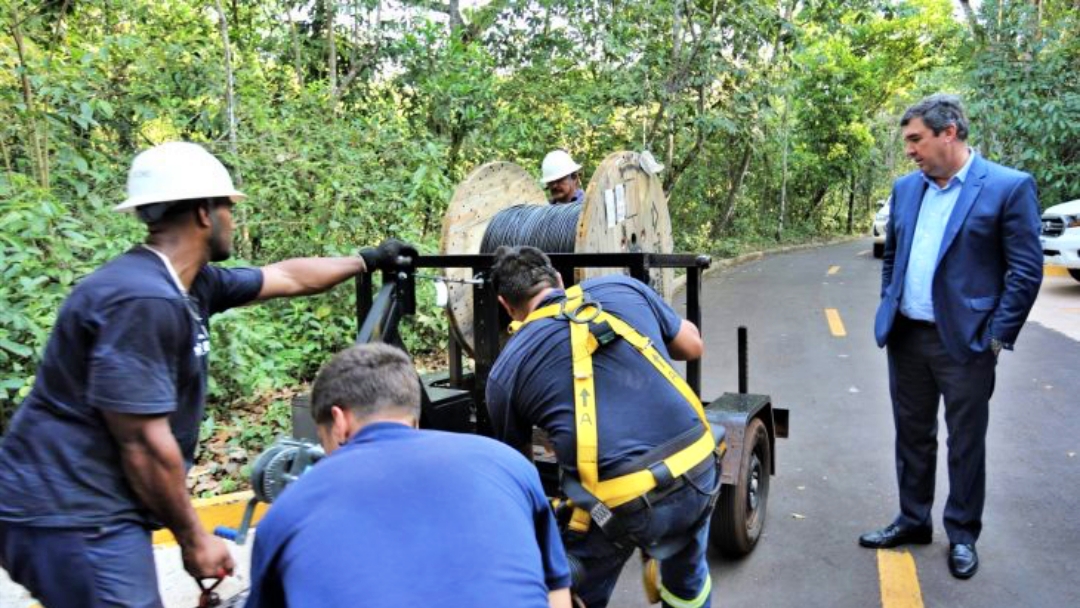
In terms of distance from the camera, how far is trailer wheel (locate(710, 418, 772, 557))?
4.12m

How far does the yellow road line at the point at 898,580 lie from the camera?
383 cm

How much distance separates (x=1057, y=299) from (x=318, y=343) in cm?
1149

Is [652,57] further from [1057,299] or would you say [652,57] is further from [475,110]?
[1057,299]

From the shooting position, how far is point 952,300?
3.96 metres

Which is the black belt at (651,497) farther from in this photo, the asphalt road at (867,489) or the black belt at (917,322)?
the black belt at (917,322)

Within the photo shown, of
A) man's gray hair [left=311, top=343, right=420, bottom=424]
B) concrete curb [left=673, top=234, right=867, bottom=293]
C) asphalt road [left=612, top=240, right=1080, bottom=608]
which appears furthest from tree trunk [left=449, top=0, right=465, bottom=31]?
man's gray hair [left=311, top=343, right=420, bottom=424]

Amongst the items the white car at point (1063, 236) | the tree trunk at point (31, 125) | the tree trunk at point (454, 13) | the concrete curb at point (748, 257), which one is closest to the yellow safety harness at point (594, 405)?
the tree trunk at point (31, 125)

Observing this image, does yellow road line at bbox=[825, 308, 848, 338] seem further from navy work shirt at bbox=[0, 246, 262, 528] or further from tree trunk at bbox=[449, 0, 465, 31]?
navy work shirt at bbox=[0, 246, 262, 528]

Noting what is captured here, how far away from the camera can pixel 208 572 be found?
235cm

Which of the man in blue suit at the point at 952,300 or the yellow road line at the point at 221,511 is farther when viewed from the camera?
the yellow road line at the point at 221,511

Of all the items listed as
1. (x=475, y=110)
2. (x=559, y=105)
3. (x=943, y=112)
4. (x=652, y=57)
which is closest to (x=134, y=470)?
(x=943, y=112)

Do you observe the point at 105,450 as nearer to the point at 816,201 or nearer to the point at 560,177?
the point at 560,177

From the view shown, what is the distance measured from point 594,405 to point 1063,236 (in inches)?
505

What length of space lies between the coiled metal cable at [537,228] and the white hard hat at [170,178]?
2.30m
